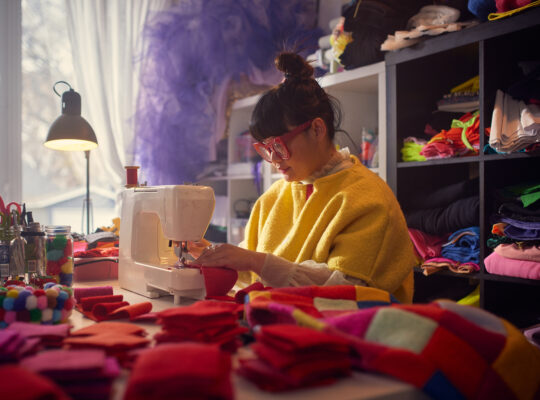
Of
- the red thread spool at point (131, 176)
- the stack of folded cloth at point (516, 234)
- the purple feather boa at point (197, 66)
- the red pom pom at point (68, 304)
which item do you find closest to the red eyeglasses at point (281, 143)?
the red thread spool at point (131, 176)

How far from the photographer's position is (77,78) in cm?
352

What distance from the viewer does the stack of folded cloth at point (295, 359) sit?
28.1 inches

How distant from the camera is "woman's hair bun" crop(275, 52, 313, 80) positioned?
172cm

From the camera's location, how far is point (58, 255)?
1473 millimetres

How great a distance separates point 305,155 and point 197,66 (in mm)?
1999

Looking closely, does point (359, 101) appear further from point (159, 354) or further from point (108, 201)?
point (159, 354)

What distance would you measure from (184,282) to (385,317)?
66 cm

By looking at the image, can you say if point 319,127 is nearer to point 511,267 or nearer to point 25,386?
point 511,267

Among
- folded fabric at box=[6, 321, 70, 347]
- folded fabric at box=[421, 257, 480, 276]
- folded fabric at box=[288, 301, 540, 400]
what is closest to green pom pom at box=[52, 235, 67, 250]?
folded fabric at box=[6, 321, 70, 347]

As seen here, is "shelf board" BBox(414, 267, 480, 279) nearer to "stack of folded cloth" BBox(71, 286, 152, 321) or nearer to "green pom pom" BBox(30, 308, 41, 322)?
"stack of folded cloth" BBox(71, 286, 152, 321)

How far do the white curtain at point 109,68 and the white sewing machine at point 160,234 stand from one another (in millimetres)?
2103

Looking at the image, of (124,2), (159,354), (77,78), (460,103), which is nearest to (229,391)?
(159,354)

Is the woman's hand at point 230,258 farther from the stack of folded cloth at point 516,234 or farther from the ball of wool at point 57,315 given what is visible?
the stack of folded cloth at point 516,234

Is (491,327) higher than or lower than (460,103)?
lower
